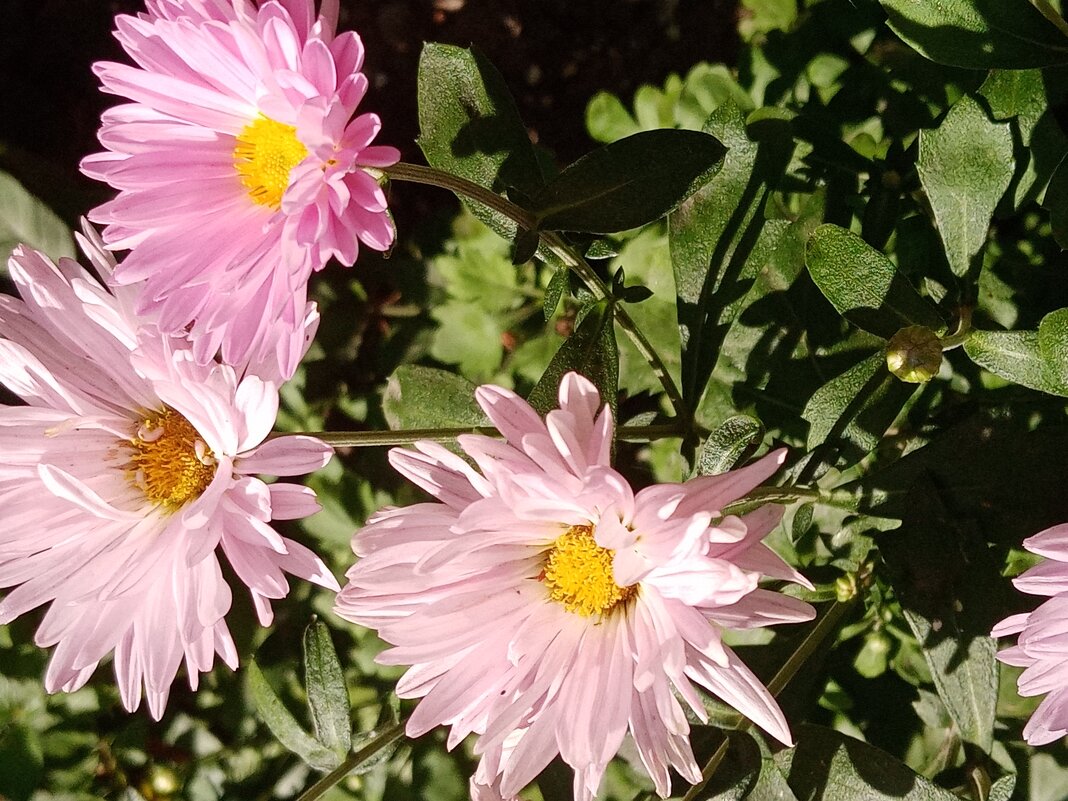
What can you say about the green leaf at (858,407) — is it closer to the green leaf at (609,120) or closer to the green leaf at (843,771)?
the green leaf at (843,771)

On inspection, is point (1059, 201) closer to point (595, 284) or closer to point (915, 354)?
point (915, 354)

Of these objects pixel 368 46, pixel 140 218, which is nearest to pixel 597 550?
pixel 140 218

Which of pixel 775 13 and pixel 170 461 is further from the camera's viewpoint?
pixel 775 13

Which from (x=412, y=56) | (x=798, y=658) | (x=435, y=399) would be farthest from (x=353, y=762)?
(x=412, y=56)

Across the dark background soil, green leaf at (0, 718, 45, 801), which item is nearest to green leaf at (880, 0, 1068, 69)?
the dark background soil

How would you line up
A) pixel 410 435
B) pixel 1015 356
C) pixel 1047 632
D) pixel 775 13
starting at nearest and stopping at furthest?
1. pixel 1047 632
2. pixel 1015 356
3. pixel 410 435
4. pixel 775 13

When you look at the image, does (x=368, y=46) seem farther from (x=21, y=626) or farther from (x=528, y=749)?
(x=528, y=749)

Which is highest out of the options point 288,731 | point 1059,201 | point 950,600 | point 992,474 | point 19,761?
point 1059,201
